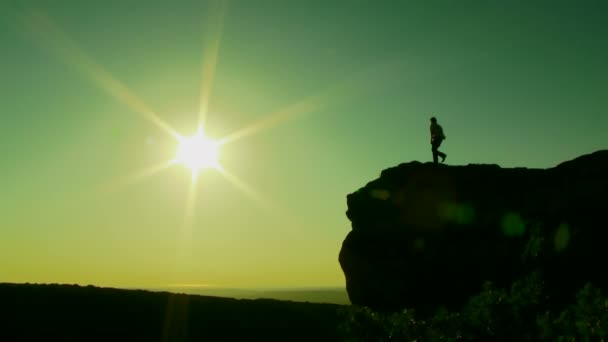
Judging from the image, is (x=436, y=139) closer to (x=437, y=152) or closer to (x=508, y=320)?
(x=437, y=152)

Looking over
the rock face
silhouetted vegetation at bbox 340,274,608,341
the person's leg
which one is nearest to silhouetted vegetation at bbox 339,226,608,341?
silhouetted vegetation at bbox 340,274,608,341

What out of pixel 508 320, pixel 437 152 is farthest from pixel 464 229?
pixel 508 320

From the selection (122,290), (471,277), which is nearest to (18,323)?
(122,290)

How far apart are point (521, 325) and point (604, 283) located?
330 inches

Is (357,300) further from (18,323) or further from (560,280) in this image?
(18,323)

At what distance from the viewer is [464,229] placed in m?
18.7

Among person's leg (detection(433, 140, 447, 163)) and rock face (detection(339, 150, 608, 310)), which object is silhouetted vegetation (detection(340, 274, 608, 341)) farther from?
person's leg (detection(433, 140, 447, 163))

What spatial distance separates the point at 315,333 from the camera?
2720 cm

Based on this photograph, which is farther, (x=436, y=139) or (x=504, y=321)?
(x=436, y=139)

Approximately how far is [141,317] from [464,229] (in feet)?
55.2

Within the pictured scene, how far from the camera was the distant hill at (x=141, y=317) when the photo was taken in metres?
22.9

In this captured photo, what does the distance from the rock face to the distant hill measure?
5515 mm

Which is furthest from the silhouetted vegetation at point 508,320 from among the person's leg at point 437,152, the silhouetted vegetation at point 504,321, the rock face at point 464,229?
the person's leg at point 437,152

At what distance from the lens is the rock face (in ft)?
49.0
